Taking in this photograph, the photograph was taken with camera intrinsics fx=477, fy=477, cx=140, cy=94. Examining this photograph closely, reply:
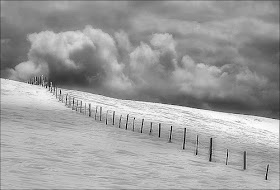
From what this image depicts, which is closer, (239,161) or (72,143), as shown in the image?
(72,143)

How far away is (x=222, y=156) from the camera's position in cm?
3553

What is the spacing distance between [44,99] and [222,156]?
28.1m

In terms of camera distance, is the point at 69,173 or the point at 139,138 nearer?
the point at 69,173

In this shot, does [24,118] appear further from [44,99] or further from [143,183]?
[143,183]

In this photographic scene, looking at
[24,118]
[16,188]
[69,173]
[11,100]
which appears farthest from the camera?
[11,100]

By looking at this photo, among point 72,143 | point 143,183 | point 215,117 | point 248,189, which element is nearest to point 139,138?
point 72,143

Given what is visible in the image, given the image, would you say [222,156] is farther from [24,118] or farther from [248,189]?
[24,118]

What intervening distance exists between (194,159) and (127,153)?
4.62 meters

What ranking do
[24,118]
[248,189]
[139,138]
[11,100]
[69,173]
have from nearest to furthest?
[69,173] → [248,189] → [139,138] → [24,118] → [11,100]

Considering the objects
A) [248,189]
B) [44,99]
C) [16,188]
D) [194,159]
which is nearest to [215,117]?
[44,99]

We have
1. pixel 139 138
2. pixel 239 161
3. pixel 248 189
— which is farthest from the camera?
pixel 139 138

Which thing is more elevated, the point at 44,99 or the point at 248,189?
the point at 44,99

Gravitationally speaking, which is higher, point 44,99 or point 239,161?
point 44,99

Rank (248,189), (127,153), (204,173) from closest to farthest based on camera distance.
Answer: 1. (248,189)
2. (204,173)
3. (127,153)
